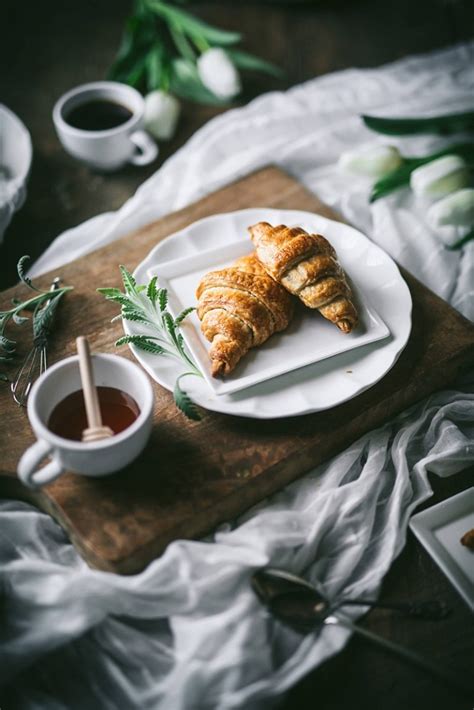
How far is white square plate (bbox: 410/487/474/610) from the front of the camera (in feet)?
4.43

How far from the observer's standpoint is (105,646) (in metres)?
1.31

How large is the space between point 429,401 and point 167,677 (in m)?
0.92

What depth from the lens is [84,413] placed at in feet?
4.54

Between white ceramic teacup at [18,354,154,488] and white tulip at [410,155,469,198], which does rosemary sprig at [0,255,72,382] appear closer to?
white ceramic teacup at [18,354,154,488]

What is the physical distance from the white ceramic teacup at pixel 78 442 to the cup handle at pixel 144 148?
3.90 feet

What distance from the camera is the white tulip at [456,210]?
1995mm

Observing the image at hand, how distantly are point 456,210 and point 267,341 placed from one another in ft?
2.68

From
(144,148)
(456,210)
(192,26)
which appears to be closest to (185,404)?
(456,210)

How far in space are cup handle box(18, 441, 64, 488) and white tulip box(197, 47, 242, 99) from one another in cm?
177

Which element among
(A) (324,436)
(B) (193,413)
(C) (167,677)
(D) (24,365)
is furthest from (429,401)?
(D) (24,365)

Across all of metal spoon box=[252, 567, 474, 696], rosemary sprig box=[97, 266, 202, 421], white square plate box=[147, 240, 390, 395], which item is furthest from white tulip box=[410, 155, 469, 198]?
metal spoon box=[252, 567, 474, 696]

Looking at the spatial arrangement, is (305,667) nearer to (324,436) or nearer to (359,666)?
(359,666)

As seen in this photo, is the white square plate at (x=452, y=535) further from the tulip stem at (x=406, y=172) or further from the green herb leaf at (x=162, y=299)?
the tulip stem at (x=406, y=172)

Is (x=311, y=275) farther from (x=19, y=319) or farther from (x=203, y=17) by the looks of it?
(x=203, y=17)
